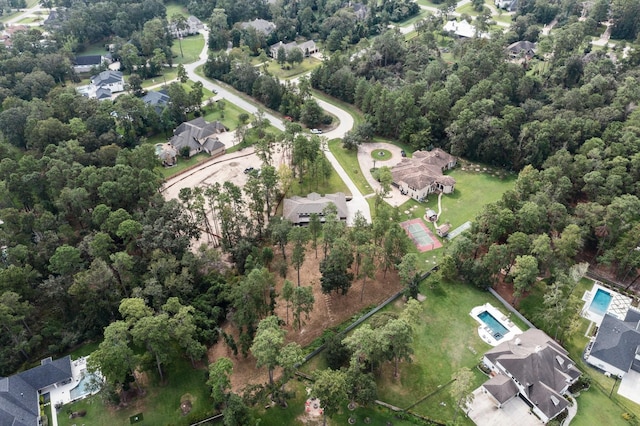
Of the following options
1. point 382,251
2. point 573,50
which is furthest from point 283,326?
point 573,50

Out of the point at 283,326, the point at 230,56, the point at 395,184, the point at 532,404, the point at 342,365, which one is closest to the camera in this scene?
the point at 532,404

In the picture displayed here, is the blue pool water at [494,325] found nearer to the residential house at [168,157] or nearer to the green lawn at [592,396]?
the green lawn at [592,396]

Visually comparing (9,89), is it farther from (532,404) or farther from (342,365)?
(532,404)

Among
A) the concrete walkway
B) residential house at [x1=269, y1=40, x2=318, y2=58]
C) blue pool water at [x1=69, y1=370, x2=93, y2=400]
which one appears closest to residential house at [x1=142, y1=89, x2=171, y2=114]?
residential house at [x1=269, y1=40, x2=318, y2=58]

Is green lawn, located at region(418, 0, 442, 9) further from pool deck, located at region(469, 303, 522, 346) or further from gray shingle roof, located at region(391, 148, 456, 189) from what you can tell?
pool deck, located at region(469, 303, 522, 346)

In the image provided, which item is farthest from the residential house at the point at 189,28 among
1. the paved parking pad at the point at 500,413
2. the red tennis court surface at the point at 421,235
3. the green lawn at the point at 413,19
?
the paved parking pad at the point at 500,413

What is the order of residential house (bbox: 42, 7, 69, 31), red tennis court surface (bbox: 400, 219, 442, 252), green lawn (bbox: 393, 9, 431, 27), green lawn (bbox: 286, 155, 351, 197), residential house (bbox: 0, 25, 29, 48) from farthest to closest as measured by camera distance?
green lawn (bbox: 393, 9, 431, 27)
residential house (bbox: 0, 25, 29, 48)
residential house (bbox: 42, 7, 69, 31)
green lawn (bbox: 286, 155, 351, 197)
red tennis court surface (bbox: 400, 219, 442, 252)

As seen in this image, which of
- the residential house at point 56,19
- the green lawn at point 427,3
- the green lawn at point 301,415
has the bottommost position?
the green lawn at point 301,415
